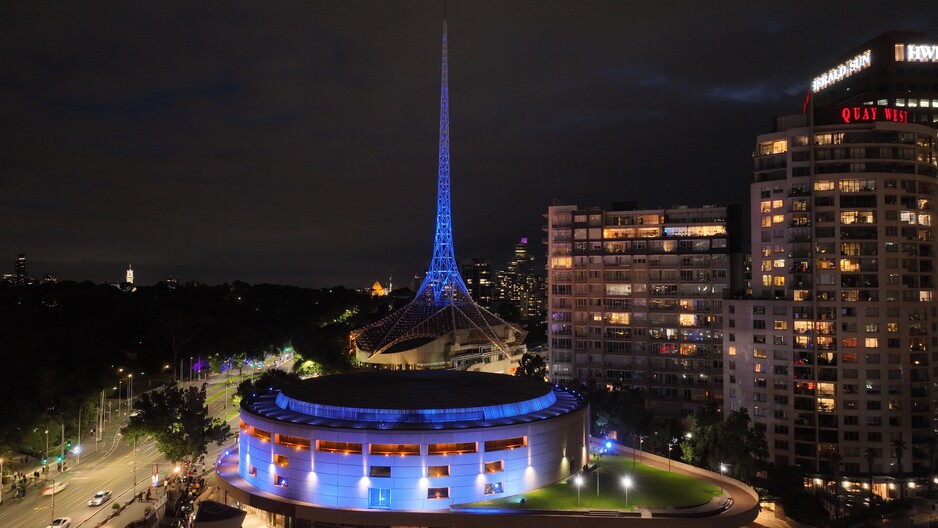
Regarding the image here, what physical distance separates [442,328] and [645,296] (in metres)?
36.2

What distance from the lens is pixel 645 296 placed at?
102562mm

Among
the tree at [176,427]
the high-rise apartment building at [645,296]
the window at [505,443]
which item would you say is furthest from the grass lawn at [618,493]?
the high-rise apartment building at [645,296]

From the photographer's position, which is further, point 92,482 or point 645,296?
point 645,296

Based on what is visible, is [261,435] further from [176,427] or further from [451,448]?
[176,427]

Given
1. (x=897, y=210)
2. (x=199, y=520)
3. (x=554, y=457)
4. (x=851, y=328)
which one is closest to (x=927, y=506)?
(x=851, y=328)

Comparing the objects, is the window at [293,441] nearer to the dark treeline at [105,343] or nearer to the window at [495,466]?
the window at [495,466]

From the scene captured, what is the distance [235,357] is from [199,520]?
9118cm

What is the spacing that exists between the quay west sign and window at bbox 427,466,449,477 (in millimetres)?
105587

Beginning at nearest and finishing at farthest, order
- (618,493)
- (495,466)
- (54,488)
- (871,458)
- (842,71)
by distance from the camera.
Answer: (495,466), (618,493), (54,488), (871,458), (842,71)

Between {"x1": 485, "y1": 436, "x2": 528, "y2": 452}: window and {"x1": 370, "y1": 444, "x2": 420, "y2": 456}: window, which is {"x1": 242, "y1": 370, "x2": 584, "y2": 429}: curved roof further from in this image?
{"x1": 370, "y1": 444, "x2": 420, "y2": 456}: window

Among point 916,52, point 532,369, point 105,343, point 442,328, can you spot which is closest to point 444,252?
point 442,328

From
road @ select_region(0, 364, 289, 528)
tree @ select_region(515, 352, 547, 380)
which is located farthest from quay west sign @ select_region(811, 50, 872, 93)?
road @ select_region(0, 364, 289, 528)

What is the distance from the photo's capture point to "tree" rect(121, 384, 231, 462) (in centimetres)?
6894

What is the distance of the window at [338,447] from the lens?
5319 cm
